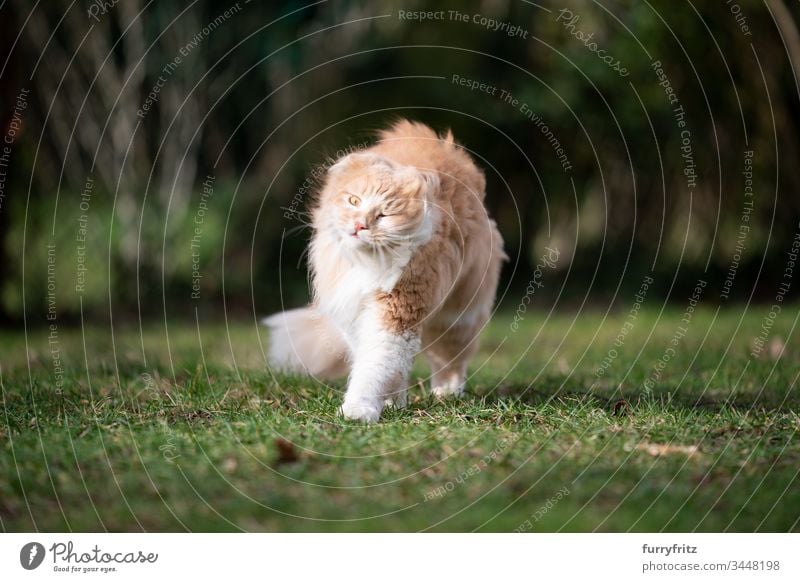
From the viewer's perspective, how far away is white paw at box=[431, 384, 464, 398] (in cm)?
454

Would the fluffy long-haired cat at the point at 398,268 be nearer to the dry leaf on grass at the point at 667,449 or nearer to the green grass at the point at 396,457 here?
the green grass at the point at 396,457

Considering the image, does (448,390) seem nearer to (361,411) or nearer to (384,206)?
(361,411)

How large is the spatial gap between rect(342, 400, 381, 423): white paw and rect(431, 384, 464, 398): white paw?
0.61 metres

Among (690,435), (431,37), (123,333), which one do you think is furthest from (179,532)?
(431,37)

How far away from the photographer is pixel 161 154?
11148 millimetres

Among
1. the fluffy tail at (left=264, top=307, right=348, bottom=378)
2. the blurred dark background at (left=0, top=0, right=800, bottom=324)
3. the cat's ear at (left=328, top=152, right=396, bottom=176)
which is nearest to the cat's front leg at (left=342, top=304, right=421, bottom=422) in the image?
the fluffy tail at (left=264, top=307, right=348, bottom=378)

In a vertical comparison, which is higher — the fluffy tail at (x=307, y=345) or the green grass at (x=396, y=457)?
the fluffy tail at (x=307, y=345)

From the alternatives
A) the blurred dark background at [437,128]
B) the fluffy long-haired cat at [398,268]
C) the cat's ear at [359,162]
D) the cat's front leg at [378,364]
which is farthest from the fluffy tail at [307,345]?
the blurred dark background at [437,128]

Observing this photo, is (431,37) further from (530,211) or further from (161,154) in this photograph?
(161,154)

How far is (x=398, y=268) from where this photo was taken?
423cm

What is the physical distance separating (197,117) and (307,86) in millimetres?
2331

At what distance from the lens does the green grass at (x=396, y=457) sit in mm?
3096
